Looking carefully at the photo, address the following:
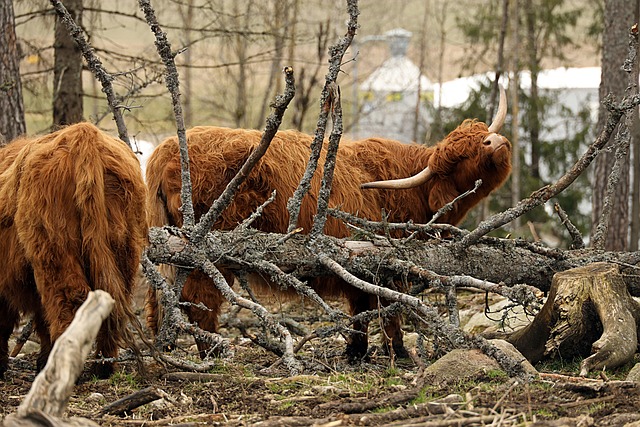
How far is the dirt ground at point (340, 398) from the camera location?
13.0 ft

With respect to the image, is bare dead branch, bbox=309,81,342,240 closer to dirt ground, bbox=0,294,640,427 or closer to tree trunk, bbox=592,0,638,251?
dirt ground, bbox=0,294,640,427

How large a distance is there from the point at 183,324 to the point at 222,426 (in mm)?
1433

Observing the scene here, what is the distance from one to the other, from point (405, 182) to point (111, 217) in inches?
121

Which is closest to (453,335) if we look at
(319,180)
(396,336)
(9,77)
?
(396,336)

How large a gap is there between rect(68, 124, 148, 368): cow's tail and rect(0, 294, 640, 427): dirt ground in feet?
1.37

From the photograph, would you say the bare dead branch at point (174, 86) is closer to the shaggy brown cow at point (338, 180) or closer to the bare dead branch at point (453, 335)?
the shaggy brown cow at point (338, 180)

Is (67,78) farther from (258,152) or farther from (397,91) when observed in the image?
(397,91)

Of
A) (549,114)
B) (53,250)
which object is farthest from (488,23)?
(53,250)

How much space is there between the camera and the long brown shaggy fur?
6953 mm

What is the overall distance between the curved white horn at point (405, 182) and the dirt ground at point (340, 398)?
210 cm

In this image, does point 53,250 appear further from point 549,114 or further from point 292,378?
point 549,114

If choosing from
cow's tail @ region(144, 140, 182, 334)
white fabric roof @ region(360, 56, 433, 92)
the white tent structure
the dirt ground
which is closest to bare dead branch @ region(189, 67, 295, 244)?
the dirt ground

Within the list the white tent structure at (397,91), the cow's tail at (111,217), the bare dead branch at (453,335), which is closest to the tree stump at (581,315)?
the bare dead branch at (453,335)

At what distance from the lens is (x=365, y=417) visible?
156 inches
